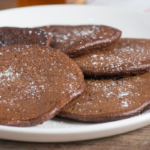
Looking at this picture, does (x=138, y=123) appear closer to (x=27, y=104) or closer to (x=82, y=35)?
(x=27, y=104)

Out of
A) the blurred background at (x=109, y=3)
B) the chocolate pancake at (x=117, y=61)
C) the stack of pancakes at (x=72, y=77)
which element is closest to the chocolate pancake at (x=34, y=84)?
the stack of pancakes at (x=72, y=77)

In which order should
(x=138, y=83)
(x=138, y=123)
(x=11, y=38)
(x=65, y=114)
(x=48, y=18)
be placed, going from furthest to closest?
(x=48, y=18), (x=11, y=38), (x=138, y=83), (x=65, y=114), (x=138, y=123)

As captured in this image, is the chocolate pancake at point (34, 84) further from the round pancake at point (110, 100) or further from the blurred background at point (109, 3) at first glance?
the blurred background at point (109, 3)

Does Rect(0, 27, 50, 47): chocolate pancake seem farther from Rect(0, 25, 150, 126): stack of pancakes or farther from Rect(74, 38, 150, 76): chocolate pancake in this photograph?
Rect(74, 38, 150, 76): chocolate pancake

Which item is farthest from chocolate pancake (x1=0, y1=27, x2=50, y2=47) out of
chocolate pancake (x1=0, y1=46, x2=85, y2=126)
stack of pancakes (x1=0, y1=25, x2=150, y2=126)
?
chocolate pancake (x1=0, y1=46, x2=85, y2=126)

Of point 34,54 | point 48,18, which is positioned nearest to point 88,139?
point 34,54
